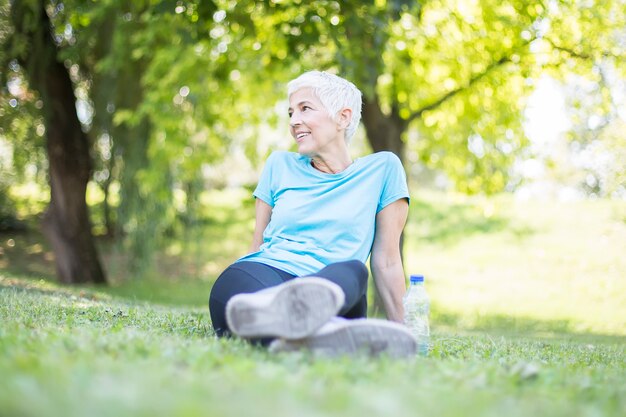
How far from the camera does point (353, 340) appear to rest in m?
2.82

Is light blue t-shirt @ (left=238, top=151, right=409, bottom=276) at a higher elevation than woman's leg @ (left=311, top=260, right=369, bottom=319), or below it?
higher

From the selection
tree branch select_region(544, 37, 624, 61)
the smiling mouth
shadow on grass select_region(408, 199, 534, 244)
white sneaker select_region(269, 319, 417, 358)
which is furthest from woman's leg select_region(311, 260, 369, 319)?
shadow on grass select_region(408, 199, 534, 244)

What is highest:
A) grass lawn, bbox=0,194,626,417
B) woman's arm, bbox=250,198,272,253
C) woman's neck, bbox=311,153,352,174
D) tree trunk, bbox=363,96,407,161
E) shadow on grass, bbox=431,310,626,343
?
tree trunk, bbox=363,96,407,161

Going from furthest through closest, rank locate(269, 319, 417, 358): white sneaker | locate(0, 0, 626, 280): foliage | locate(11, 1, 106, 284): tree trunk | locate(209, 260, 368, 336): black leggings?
locate(11, 1, 106, 284): tree trunk, locate(0, 0, 626, 280): foliage, locate(209, 260, 368, 336): black leggings, locate(269, 319, 417, 358): white sneaker

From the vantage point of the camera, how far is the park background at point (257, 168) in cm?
223

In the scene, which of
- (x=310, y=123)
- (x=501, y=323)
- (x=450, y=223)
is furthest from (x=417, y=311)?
(x=450, y=223)

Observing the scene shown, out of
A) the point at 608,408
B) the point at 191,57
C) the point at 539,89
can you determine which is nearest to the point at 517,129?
the point at 539,89

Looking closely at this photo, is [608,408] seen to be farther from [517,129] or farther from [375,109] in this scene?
[517,129]

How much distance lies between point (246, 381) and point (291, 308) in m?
0.58

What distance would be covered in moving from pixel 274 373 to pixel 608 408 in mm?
1012

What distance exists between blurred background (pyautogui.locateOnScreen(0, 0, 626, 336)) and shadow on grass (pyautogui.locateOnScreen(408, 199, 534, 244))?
1893 millimetres

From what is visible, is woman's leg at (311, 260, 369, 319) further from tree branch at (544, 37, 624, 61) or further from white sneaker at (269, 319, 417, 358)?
tree branch at (544, 37, 624, 61)

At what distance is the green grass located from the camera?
1.80 meters

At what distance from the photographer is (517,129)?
32.6 feet
